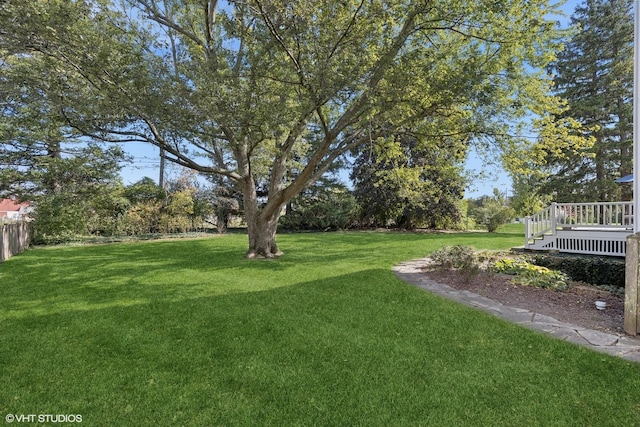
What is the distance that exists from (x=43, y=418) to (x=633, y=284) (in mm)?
5335

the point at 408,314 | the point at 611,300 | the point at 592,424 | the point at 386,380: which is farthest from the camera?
the point at 611,300

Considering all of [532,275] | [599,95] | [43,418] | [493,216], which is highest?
[599,95]

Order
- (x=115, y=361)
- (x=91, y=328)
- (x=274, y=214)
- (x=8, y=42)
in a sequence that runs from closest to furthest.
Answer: (x=115, y=361) < (x=91, y=328) < (x=8, y=42) < (x=274, y=214)

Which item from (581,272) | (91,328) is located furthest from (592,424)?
(581,272)

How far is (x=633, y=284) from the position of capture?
3510 millimetres

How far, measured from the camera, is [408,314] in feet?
13.9

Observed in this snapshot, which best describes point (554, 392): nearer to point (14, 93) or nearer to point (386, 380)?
point (386, 380)

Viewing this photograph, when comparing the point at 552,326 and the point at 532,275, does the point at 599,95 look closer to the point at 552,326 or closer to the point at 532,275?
the point at 532,275

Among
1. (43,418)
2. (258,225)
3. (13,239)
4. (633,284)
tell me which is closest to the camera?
(43,418)

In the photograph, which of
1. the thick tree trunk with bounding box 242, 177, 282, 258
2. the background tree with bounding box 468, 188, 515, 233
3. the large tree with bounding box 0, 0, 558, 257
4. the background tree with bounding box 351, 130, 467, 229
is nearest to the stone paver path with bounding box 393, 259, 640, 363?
the large tree with bounding box 0, 0, 558, 257

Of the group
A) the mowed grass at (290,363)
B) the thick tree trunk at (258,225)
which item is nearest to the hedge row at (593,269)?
the mowed grass at (290,363)

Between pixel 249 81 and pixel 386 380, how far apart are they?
5.70 meters

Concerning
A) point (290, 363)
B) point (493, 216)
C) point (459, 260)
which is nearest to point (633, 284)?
point (459, 260)

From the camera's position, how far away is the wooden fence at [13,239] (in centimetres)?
833
